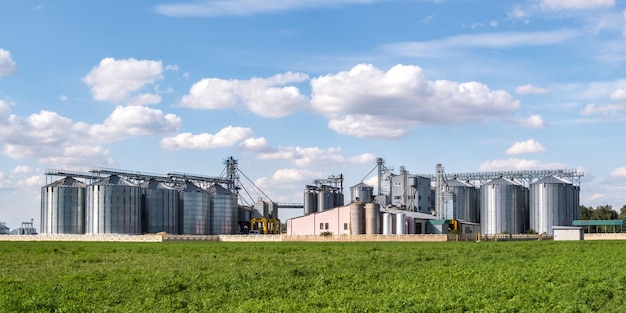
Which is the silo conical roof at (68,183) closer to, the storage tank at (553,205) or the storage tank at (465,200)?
the storage tank at (465,200)

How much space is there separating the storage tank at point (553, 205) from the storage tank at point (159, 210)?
245 feet

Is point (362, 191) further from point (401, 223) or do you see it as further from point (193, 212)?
point (401, 223)

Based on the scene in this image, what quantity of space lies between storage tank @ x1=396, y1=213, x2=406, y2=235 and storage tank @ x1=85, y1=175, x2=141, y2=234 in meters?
52.4

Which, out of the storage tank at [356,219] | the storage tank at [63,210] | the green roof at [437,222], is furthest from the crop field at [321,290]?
the storage tank at [63,210]

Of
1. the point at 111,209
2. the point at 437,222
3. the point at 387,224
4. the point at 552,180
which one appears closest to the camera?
the point at 387,224

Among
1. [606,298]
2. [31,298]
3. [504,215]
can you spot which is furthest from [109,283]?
[504,215]

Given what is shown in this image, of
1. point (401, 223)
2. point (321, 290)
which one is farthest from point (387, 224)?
point (321, 290)

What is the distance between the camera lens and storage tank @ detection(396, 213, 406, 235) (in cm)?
12065

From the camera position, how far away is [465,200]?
541ft

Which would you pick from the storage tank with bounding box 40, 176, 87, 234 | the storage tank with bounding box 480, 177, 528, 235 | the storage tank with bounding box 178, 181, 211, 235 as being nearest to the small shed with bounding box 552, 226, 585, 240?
the storage tank with bounding box 480, 177, 528, 235

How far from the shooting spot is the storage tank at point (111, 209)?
5428 inches

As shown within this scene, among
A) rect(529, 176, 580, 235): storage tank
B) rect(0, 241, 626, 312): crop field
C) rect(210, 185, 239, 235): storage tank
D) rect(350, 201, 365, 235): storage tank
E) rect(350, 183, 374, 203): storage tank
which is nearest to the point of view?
rect(0, 241, 626, 312): crop field

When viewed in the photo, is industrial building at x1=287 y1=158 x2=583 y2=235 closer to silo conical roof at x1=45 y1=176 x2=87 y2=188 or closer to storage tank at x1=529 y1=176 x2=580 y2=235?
storage tank at x1=529 y1=176 x2=580 y2=235

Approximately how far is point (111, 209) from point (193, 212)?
1775 cm
